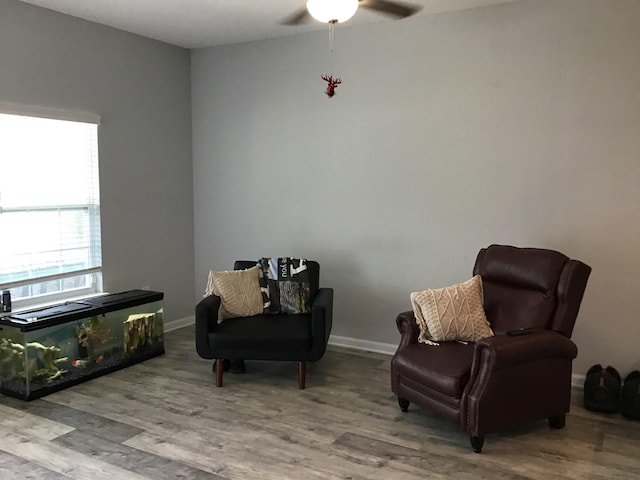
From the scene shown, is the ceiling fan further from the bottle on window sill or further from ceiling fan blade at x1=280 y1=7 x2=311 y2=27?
the bottle on window sill

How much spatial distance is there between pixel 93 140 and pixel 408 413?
307 centimetres

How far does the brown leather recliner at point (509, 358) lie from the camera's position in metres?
2.91

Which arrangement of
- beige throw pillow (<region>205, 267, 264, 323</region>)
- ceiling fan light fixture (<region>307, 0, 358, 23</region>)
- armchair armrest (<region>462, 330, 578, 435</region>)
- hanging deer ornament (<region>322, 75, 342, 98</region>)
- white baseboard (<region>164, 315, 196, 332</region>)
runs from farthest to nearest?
white baseboard (<region>164, 315, 196, 332</region>) → hanging deer ornament (<region>322, 75, 342, 98</region>) → beige throw pillow (<region>205, 267, 264, 323</region>) → ceiling fan light fixture (<region>307, 0, 358, 23</region>) → armchair armrest (<region>462, 330, 578, 435</region>)

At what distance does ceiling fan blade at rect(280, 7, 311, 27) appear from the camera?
4.10 metres

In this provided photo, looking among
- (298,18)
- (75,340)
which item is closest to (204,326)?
(75,340)

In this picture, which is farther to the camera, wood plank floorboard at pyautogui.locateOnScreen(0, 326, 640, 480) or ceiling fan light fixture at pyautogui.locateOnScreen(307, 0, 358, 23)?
ceiling fan light fixture at pyautogui.locateOnScreen(307, 0, 358, 23)

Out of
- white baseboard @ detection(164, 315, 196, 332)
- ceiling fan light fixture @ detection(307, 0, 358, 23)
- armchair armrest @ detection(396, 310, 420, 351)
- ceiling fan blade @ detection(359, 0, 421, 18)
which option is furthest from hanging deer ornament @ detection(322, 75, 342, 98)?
white baseboard @ detection(164, 315, 196, 332)

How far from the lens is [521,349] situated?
2928mm

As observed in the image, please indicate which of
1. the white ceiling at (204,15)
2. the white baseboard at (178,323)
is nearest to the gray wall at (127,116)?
the white baseboard at (178,323)

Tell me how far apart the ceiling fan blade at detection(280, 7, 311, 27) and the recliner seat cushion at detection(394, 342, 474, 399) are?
2450mm

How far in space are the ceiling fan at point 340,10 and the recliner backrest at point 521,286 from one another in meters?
Result: 1.72

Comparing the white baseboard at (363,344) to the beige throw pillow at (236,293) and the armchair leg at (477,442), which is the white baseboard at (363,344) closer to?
the beige throw pillow at (236,293)

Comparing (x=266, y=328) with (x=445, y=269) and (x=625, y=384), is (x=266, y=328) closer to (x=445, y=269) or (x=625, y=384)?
(x=445, y=269)

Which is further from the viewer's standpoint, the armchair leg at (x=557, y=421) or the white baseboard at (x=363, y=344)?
the white baseboard at (x=363, y=344)
